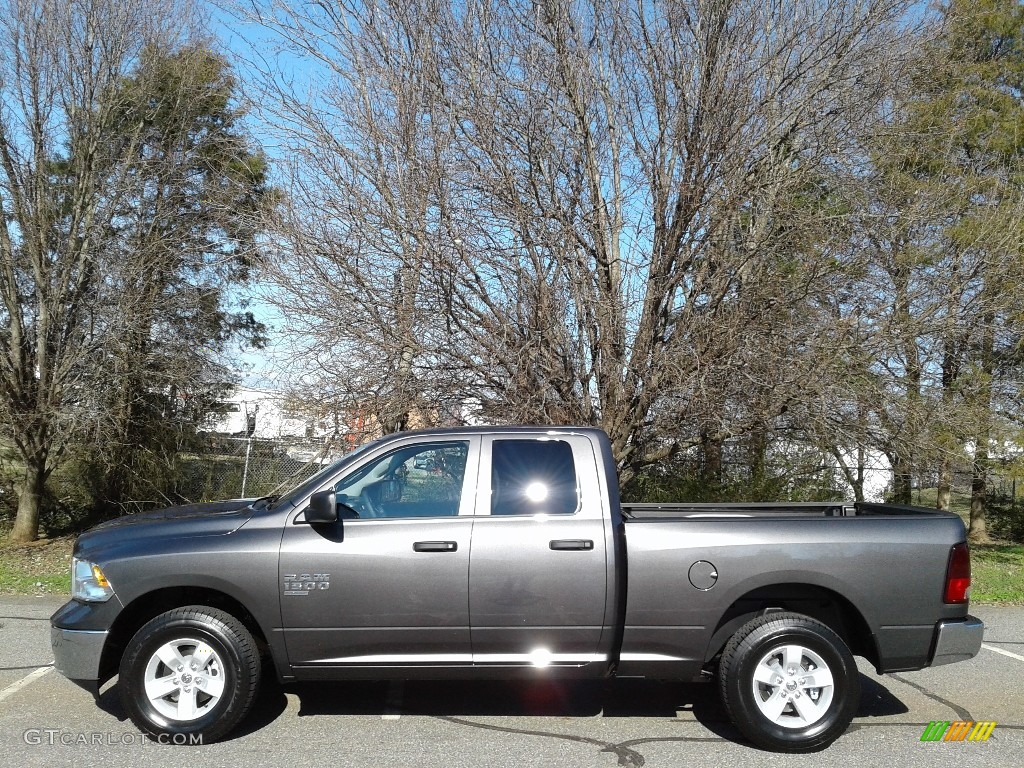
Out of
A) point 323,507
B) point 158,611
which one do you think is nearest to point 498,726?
point 323,507

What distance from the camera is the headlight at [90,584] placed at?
4.89m

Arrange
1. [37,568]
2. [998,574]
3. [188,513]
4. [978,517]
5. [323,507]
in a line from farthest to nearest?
[978,517] → [998,574] → [37,568] → [188,513] → [323,507]

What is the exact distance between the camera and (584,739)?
196 inches

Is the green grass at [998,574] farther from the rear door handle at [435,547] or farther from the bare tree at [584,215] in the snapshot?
the rear door handle at [435,547]

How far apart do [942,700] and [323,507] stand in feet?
14.3

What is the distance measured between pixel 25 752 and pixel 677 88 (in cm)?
799

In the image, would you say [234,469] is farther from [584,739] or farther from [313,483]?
[584,739]

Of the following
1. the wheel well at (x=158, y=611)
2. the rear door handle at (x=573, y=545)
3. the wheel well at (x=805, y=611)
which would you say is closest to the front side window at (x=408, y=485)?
the rear door handle at (x=573, y=545)

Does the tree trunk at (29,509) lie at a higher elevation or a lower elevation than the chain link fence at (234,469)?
lower

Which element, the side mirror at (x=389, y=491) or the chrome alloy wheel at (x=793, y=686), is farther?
the side mirror at (x=389, y=491)

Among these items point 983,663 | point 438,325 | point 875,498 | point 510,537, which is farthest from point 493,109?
point 875,498

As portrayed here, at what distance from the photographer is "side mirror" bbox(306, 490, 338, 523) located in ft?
15.7

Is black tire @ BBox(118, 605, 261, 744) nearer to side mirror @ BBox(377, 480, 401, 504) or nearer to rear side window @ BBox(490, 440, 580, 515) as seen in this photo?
side mirror @ BBox(377, 480, 401, 504)

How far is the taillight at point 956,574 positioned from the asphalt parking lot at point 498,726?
2.88 feet
